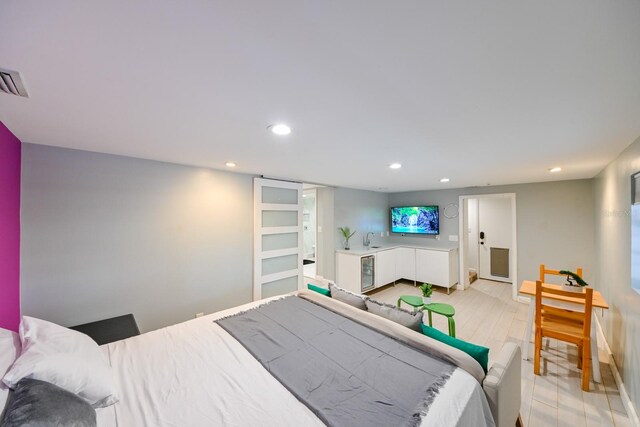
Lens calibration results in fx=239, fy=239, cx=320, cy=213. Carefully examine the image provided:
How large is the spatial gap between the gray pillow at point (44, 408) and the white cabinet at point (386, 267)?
4333mm

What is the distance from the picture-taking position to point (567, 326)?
95.9 inches

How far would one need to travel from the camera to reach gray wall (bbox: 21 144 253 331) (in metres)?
2.10

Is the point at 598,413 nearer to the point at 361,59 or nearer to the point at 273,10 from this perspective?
the point at 361,59

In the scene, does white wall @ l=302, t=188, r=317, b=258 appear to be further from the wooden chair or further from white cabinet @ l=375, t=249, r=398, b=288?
the wooden chair

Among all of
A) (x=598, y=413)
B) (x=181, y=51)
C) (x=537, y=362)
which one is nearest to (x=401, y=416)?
(x=181, y=51)

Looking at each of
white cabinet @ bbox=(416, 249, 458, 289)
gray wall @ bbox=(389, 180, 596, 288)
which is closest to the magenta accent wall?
white cabinet @ bbox=(416, 249, 458, 289)

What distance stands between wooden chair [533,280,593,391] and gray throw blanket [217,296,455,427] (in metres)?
1.71

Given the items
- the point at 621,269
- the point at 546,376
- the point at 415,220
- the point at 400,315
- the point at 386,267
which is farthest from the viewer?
the point at 415,220

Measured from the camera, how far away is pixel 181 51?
0.89 meters

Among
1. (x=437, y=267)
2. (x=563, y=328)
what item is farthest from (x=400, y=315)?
(x=437, y=267)

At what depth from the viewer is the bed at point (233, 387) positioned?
1.16 metres

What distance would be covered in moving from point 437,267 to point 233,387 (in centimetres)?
454

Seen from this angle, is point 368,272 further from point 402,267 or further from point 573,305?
point 573,305

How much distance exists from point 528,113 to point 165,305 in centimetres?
365
